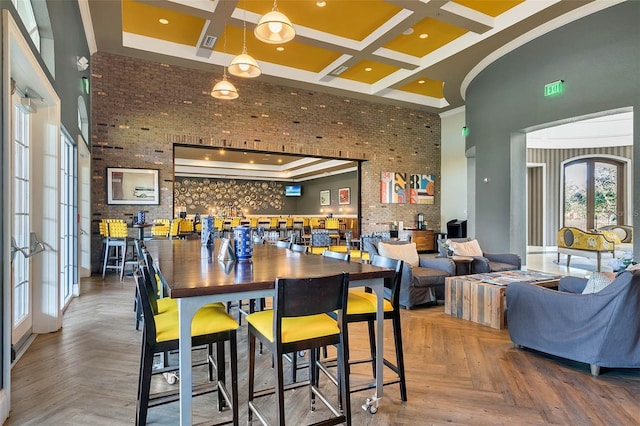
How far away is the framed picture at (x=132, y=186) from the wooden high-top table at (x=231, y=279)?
5303 mm

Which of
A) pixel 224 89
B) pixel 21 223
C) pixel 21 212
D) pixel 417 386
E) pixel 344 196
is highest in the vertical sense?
pixel 224 89

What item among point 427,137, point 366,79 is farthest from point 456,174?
point 366,79

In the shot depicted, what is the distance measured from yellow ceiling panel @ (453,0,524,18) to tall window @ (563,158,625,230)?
7211 millimetres

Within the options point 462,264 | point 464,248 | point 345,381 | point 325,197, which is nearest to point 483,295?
point 462,264

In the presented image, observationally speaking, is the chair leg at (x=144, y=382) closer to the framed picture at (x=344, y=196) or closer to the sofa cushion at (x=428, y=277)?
the sofa cushion at (x=428, y=277)

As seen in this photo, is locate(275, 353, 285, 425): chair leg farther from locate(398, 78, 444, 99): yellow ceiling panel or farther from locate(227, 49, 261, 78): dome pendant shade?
locate(398, 78, 444, 99): yellow ceiling panel

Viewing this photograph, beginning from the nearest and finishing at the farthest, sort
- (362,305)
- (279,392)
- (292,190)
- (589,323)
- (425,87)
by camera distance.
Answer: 1. (279,392)
2. (362,305)
3. (589,323)
4. (425,87)
5. (292,190)

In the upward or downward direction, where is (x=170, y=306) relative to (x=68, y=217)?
downward

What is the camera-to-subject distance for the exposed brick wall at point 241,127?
7305 mm

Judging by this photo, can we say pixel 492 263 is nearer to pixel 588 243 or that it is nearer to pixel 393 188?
pixel 588 243

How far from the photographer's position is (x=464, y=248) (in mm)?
5977

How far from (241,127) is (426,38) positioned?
438cm

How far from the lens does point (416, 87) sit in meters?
9.84

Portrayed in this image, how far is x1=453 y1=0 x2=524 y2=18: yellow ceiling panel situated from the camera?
19.4ft
